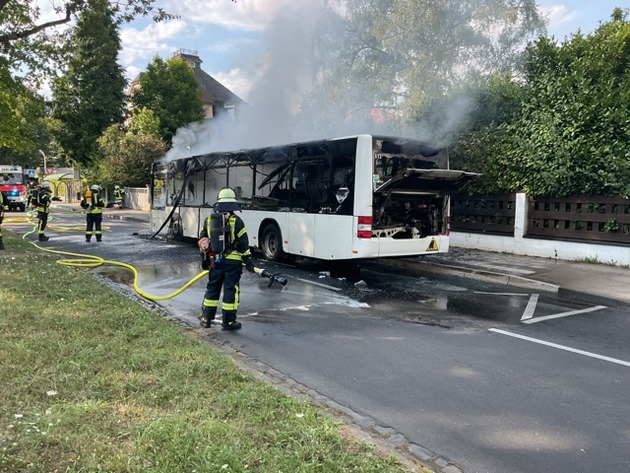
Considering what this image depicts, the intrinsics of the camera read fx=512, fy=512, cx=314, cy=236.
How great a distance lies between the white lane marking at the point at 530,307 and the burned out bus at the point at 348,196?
2130 millimetres

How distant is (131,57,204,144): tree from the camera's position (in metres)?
41.0

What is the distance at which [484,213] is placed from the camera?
520 inches

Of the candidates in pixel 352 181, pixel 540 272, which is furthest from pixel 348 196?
pixel 540 272

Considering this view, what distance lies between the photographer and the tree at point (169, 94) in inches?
1615

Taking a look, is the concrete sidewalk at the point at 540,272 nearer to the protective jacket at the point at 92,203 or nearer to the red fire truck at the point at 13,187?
the protective jacket at the point at 92,203

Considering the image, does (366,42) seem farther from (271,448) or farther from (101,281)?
(271,448)

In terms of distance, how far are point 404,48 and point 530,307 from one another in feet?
50.1

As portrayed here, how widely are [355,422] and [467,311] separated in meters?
4.04

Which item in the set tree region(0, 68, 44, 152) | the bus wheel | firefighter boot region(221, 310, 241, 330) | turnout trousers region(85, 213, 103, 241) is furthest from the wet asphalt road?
tree region(0, 68, 44, 152)

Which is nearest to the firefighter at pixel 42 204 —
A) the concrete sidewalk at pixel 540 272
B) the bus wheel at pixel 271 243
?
the bus wheel at pixel 271 243

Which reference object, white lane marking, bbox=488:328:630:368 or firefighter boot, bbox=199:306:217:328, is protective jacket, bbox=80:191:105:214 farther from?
white lane marking, bbox=488:328:630:368

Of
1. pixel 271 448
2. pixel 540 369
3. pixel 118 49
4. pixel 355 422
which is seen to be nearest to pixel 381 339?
pixel 540 369

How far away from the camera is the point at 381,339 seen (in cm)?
559

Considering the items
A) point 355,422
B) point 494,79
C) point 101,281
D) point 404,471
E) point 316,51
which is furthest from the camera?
point 316,51
